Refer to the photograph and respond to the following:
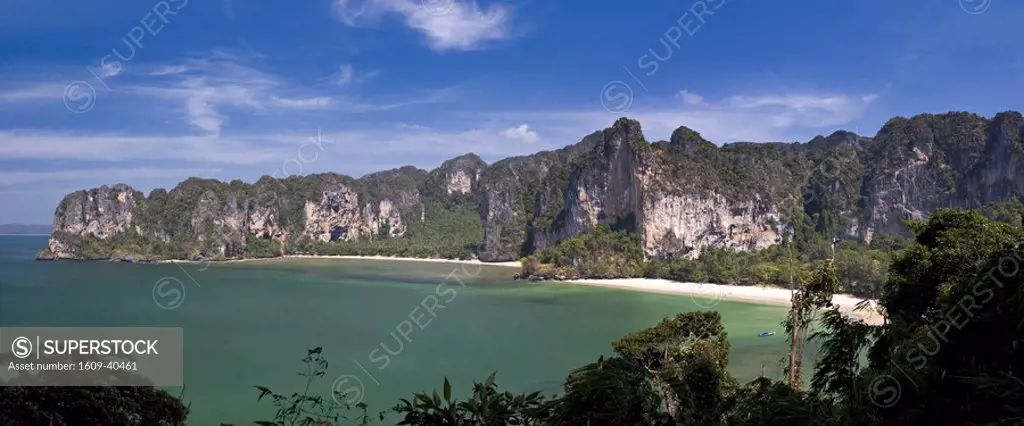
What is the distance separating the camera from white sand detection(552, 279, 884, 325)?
44.6 meters

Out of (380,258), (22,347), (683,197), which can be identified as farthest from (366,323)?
(380,258)

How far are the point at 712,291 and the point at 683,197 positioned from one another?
25812 mm

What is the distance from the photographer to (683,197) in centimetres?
7644

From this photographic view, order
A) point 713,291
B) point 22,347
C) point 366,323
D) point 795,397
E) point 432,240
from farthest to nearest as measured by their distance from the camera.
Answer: point 432,240 < point 713,291 < point 366,323 < point 22,347 < point 795,397

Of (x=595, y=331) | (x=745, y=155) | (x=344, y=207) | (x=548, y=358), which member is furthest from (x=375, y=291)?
(x=344, y=207)

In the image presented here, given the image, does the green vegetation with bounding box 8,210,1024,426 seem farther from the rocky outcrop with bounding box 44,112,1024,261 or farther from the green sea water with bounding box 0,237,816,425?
the rocky outcrop with bounding box 44,112,1024,261

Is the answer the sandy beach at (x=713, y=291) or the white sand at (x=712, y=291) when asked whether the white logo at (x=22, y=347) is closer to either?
the sandy beach at (x=713, y=291)

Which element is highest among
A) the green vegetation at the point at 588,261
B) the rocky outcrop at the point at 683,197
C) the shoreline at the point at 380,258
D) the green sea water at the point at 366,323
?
the rocky outcrop at the point at 683,197

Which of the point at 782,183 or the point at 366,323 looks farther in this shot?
the point at 782,183

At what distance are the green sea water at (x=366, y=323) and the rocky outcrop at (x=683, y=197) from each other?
25541 millimetres

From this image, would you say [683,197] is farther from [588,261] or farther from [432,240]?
[432,240]

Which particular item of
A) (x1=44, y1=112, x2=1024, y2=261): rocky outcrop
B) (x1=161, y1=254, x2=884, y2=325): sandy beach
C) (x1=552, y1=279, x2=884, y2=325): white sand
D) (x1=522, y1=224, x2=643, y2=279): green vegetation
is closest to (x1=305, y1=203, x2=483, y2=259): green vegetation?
(x1=44, y1=112, x2=1024, y2=261): rocky outcrop

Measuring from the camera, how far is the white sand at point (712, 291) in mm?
44562

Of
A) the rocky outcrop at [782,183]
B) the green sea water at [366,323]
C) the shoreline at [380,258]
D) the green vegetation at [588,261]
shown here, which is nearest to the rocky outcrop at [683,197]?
the rocky outcrop at [782,183]
